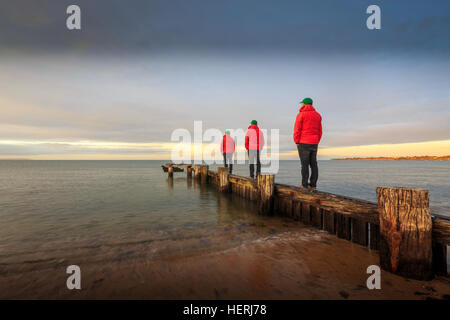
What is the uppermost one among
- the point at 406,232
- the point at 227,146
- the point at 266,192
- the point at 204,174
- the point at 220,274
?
the point at 227,146

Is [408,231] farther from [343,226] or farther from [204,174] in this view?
[204,174]

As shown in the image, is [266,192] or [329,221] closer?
[329,221]

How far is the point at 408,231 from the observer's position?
9.86 ft

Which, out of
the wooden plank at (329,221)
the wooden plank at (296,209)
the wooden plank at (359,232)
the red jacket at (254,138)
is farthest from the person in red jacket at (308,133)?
the red jacket at (254,138)

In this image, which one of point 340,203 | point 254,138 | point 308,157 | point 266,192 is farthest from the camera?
point 254,138

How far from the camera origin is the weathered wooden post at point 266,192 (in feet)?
22.5

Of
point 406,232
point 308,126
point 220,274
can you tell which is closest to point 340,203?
point 406,232

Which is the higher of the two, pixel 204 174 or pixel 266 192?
pixel 266 192

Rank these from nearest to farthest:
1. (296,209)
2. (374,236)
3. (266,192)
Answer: (374,236) < (296,209) < (266,192)

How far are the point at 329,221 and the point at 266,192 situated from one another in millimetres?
2229

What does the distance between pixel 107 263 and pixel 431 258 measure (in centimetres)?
532
